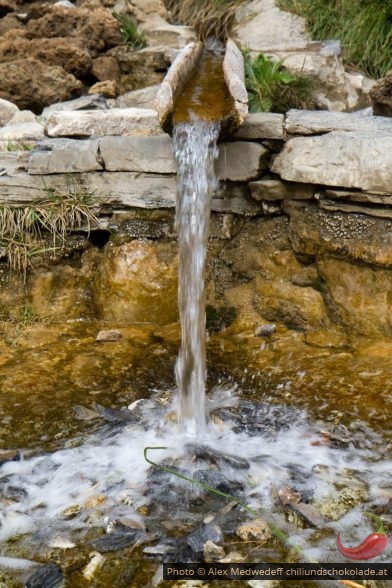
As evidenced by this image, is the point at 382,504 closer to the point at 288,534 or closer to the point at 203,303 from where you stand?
the point at 288,534

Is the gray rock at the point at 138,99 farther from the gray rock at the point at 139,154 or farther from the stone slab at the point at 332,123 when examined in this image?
the stone slab at the point at 332,123

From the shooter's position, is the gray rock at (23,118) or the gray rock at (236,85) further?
the gray rock at (23,118)

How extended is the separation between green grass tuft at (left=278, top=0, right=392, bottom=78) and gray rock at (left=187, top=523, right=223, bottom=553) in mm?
5323

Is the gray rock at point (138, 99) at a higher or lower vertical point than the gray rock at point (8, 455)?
higher

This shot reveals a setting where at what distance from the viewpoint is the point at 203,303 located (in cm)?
429

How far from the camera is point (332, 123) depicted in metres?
4.38

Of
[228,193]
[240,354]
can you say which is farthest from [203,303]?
[228,193]

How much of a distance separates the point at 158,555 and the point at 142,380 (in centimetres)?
159

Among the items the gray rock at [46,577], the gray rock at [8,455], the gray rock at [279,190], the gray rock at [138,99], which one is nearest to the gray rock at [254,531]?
the gray rock at [46,577]

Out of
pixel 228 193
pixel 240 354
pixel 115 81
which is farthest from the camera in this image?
pixel 115 81

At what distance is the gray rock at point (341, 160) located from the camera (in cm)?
410

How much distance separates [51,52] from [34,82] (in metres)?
0.54

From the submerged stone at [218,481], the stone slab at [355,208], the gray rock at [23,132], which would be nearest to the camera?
the submerged stone at [218,481]

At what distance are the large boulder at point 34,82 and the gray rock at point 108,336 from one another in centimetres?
300
